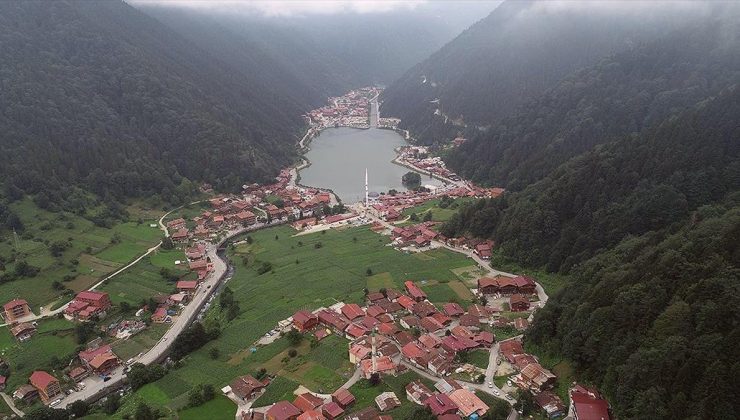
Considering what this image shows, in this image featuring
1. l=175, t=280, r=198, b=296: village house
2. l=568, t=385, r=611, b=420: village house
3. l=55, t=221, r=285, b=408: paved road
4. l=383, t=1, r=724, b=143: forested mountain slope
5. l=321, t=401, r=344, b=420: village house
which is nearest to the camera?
l=568, t=385, r=611, b=420: village house

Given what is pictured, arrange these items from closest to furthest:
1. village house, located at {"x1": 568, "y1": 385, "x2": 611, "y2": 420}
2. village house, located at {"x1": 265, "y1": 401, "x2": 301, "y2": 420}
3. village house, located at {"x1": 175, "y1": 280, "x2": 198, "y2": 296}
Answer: village house, located at {"x1": 568, "y1": 385, "x2": 611, "y2": 420}
village house, located at {"x1": 265, "y1": 401, "x2": 301, "y2": 420}
village house, located at {"x1": 175, "y1": 280, "x2": 198, "y2": 296}

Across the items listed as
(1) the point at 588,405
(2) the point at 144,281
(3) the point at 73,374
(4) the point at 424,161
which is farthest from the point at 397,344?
(4) the point at 424,161

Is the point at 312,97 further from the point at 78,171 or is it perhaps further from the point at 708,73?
the point at 708,73

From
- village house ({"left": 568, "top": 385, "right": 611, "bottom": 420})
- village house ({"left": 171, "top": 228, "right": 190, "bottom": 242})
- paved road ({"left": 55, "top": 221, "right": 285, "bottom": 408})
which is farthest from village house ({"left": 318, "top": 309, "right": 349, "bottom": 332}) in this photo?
village house ({"left": 171, "top": 228, "right": 190, "bottom": 242})

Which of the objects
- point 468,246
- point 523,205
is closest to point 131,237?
point 468,246

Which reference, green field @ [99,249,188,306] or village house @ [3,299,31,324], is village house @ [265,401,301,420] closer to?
green field @ [99,249,188,306]

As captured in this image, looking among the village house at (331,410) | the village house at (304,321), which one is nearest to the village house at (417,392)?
the village house at (331,410)

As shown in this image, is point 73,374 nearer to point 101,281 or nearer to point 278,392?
point 101,281
